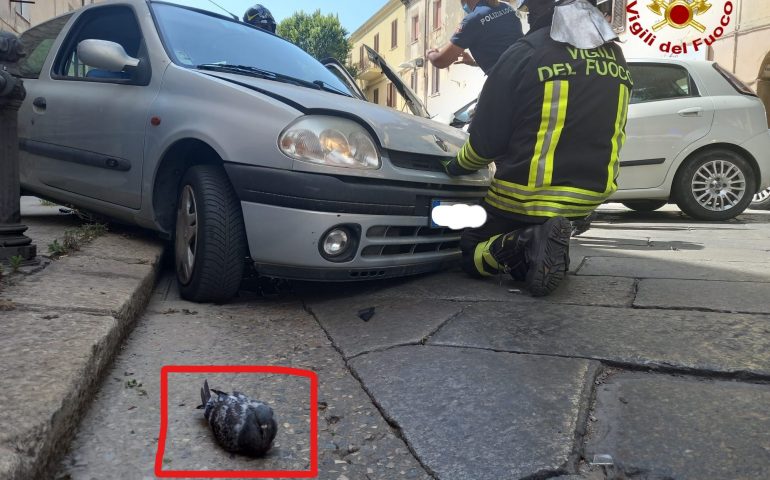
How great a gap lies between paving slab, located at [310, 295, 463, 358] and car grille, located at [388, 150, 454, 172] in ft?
2.04

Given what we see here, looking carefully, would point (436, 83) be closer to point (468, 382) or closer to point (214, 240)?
point (214, 240)

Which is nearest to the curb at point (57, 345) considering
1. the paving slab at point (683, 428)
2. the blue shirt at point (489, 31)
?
the paving slab at point (683, 428)

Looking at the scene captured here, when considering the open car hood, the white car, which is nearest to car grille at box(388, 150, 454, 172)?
the open car hood

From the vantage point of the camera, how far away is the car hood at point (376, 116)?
9.38ft

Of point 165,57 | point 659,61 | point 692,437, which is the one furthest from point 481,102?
point 659,61

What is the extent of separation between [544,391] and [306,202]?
1.29 meters

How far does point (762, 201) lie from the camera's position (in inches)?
317

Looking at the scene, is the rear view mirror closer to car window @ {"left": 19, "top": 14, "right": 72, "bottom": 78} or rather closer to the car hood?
car window @ {"left": 19, "top": 14, "right": 72, "bottom": 78}

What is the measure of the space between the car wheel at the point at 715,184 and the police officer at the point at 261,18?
13.3 feet

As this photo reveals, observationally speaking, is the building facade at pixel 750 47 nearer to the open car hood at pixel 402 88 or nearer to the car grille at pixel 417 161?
the open car hood at pixel 402 88

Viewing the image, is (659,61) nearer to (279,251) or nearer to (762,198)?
(762,198)

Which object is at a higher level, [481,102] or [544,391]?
[481,102]

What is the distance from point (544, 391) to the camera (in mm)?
1867

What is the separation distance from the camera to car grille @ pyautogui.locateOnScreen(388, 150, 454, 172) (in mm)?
2968
